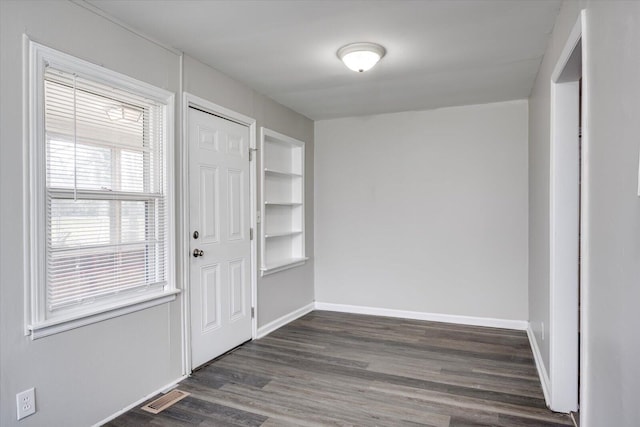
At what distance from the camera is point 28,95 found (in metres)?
2.00

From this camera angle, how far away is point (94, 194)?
A: 2.34m

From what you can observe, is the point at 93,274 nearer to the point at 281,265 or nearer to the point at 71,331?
the point at 71,331

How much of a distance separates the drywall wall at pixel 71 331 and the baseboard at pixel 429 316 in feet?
8.18

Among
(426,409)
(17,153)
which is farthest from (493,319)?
(17,153)

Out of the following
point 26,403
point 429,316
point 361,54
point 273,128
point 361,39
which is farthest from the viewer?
point 429,316

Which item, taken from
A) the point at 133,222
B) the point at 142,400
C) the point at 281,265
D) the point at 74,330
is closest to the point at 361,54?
the point at 133,222

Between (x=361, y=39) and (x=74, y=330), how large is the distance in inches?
101

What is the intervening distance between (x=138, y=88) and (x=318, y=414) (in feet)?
7.94

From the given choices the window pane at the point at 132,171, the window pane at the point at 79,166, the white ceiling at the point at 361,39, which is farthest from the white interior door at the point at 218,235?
the window pane at the point at 79,166

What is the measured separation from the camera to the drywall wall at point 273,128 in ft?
10.6

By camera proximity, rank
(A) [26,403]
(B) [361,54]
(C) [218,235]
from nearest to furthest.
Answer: (A) [26,403] → (B) [361,54] → (C) [218,235]

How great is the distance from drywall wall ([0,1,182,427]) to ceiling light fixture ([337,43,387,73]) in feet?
4.16

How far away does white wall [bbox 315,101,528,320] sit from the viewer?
14.1 ft

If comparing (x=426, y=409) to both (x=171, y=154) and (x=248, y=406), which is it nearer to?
(x=248, y=406)
